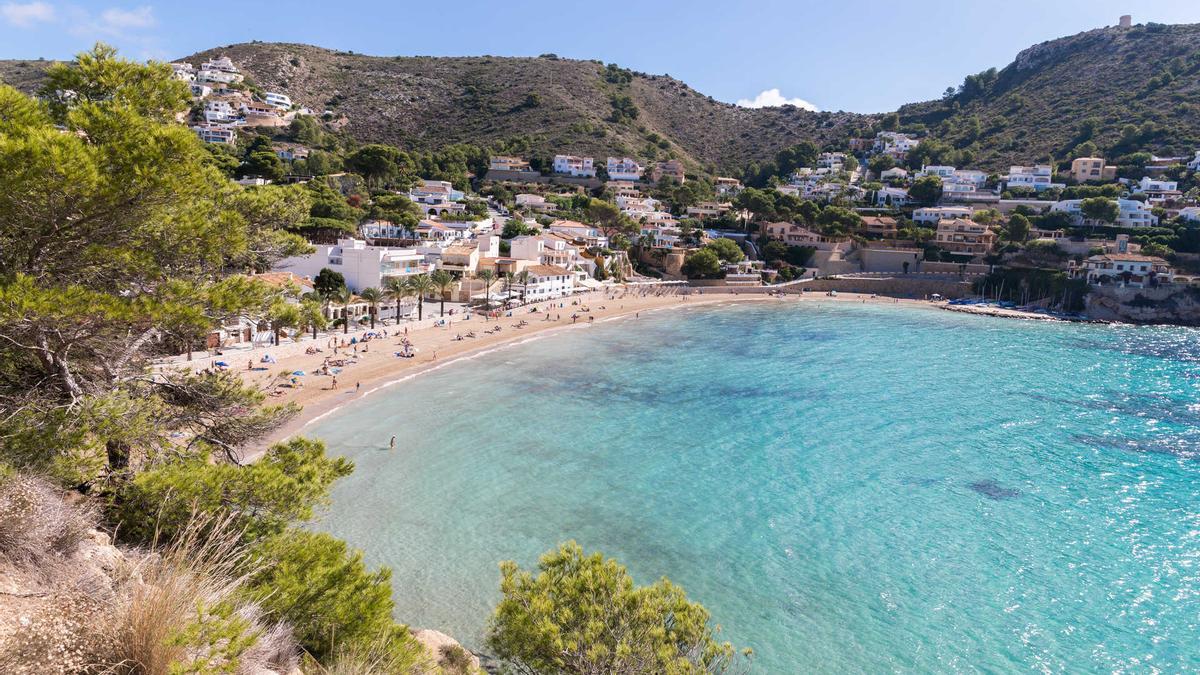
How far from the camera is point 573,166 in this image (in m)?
109

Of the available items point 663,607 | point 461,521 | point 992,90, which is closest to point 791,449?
point 461,521

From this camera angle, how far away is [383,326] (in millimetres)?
43562

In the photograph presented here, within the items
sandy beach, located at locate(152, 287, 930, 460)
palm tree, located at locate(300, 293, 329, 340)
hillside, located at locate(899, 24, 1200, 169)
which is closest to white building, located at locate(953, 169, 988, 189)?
hillside, located at locate(899, 24, 1200, 169)

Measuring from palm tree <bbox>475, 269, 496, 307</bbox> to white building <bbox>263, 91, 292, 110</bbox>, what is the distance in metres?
86.4

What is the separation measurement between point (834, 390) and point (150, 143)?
1340 inches

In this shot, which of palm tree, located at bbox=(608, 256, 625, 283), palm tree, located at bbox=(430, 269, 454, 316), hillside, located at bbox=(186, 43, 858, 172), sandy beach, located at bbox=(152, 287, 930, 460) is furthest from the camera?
hillside, located at bbox=(186, 43, 858, 172)

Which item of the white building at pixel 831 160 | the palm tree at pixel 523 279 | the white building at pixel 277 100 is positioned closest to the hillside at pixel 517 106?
the white building at pixel 277 100

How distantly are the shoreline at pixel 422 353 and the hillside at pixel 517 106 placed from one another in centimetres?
6249

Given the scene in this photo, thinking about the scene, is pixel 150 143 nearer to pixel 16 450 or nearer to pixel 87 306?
pixel 87 306

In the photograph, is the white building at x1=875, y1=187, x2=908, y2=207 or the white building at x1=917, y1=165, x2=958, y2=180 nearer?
the white building at x1=875, y1=187, x2=908, y2=207

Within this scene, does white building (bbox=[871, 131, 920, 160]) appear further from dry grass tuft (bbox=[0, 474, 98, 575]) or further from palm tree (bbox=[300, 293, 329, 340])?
dry grass tuft (bbox=[0, 474, 98, 575])

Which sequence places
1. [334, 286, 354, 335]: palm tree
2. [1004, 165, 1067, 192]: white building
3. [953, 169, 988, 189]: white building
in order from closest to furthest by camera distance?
[334, 286, 354, 335]: palm tree
[1004, 165, 1067, 192]: white building
[953, 169, 988, 189]: white building

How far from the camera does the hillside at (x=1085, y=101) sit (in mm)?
107438

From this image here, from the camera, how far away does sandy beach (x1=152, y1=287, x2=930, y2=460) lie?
29.3 meters
